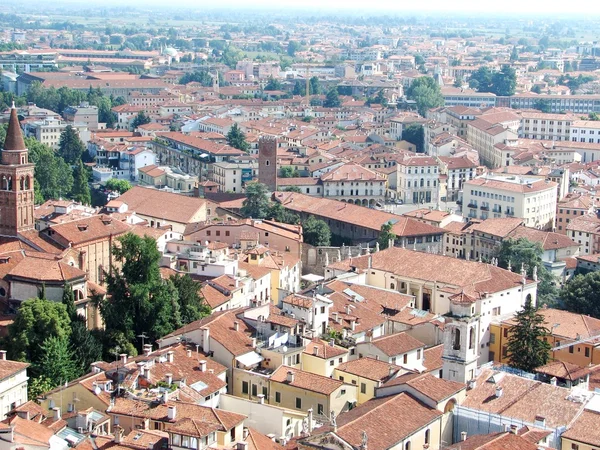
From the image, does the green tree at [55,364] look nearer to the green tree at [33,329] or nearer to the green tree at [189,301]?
the green tree at [33,329]

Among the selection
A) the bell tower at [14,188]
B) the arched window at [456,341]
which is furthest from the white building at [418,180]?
the arched window at [456,341]

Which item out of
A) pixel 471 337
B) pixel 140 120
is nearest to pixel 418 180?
pixel 140 120

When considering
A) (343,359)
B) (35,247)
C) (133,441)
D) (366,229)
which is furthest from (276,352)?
(366,229)

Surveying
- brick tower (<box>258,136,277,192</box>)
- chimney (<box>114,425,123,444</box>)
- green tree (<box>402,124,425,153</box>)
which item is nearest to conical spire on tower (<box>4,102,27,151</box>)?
chimney (<box>114,425,123,444</box>)

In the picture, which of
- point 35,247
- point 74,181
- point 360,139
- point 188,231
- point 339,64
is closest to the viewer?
point 35,247

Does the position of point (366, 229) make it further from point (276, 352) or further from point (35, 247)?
point (276, 352)

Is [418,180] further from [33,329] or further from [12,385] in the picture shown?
[12,385]

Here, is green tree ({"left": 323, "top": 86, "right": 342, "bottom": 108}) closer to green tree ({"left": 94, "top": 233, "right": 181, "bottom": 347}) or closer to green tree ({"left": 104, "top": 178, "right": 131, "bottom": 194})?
green tree ({"left": 104, "top": 178, "right": 131, "bottom": 194})
